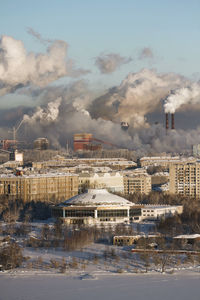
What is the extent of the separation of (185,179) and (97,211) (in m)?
25.3

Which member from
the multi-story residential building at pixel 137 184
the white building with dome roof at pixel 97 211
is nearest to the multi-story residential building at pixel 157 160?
the multi-story residential building at pixel 137 184

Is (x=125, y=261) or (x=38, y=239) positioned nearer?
(x=125, y=261)

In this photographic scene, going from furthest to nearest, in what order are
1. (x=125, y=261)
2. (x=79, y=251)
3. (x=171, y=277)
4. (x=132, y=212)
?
(x=132, y=212)
(x=79, y=251)
(x=125, y=261)
(x=171, y=277)

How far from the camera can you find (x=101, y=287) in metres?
29.0

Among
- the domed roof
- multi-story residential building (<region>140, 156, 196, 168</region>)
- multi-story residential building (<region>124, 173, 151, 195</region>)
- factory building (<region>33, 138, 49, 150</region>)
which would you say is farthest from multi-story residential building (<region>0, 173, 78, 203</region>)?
factory building (<region>33, 138, 49, 150</region>)

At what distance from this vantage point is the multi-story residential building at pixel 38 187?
59219 mm

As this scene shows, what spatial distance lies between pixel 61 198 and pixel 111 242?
21569 mm

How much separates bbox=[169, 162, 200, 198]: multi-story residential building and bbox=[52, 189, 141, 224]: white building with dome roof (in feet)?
74.9

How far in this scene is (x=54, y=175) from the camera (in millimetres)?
63688

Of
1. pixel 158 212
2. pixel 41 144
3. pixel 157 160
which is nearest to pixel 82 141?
pixel 41 144

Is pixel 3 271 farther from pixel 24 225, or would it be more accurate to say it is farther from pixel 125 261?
pixel 24 225

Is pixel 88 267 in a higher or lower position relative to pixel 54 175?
lower

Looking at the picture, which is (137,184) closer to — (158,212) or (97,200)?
(158,212)

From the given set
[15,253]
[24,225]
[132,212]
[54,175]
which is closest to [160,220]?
[132,212]
